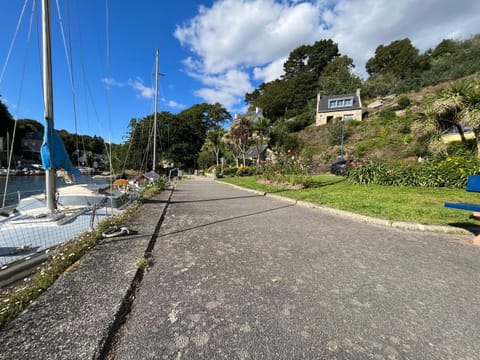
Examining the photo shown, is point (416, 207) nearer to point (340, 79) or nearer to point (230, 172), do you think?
point (230, 172)

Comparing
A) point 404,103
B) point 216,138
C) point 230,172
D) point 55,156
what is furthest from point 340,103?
point 55,156

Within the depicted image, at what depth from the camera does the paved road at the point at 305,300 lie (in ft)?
4.83

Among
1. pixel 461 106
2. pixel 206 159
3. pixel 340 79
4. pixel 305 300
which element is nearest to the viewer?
pixel 305 300

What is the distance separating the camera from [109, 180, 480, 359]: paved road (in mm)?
1473

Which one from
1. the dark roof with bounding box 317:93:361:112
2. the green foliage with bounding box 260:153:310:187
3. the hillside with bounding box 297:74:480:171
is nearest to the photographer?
the green foliage with bounding box 260:153:310:187

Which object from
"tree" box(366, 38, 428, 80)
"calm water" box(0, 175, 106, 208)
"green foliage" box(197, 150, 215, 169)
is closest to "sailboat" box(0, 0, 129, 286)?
"calm water" box(0, 175, 106, 208)

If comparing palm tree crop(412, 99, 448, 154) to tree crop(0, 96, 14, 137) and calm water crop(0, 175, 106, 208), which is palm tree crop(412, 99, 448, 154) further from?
tree crop(0, 96, 14, 137)

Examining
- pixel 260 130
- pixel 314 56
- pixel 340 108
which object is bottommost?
pixel 260 130

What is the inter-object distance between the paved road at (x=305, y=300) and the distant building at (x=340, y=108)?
34.1 meters

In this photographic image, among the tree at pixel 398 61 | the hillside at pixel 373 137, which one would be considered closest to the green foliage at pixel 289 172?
the hillside at pixel 373 137

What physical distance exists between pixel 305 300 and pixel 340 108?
3756 cm

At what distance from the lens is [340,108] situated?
33656 mm

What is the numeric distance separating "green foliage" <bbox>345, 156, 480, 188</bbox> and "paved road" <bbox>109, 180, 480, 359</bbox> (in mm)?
6448

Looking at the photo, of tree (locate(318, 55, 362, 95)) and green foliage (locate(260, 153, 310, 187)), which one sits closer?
green foliage (locate(260, 153, 310, 187))
